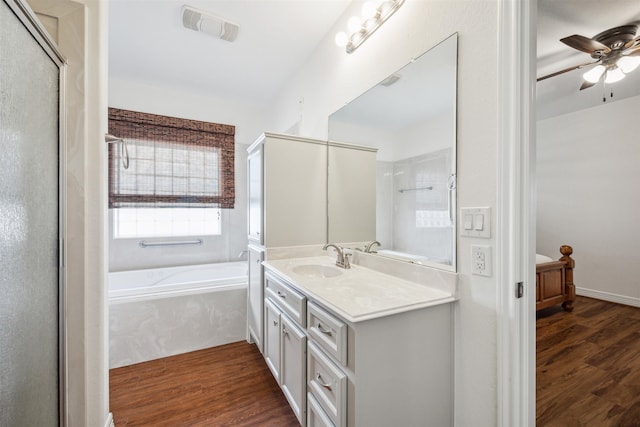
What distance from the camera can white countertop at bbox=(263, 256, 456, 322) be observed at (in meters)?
1.00

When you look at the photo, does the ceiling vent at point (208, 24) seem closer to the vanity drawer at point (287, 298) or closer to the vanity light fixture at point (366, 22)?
the vanity light fixture at point (366, 22)

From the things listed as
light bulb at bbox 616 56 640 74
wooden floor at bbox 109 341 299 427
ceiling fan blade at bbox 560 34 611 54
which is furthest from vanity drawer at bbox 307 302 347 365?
light bulb at bbox 616 56 640 74

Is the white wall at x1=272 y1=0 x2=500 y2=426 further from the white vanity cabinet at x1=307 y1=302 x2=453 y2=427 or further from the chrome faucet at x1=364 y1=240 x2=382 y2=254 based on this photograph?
the chrome faucet at x1=364 y1=240 x2=382 y2=254

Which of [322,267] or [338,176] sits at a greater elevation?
[338,176]

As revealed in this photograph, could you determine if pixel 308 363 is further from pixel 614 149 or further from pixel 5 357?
pixel 614 149

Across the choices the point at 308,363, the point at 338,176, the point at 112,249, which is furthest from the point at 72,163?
the point at 112,249

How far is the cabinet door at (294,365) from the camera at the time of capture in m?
1.30

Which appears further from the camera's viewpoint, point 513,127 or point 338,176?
point 338,176

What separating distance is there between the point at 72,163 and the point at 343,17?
197cm

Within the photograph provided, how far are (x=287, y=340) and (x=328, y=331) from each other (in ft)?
1.66

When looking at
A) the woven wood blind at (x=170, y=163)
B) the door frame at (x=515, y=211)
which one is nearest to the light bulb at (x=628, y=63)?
the door frame at (x=515, y=211)

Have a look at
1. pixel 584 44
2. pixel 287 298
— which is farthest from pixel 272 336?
pixel 584 44

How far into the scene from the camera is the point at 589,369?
6.34 ft

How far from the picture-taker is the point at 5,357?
0.71m
